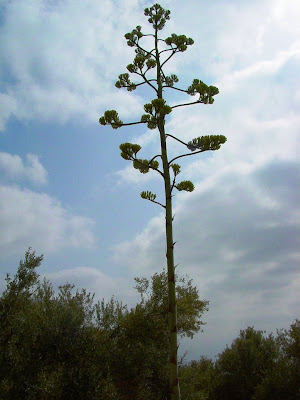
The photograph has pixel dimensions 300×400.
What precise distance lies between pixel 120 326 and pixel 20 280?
4.80 m

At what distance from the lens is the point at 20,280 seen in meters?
11.9

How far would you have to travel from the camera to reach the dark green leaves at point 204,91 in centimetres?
827

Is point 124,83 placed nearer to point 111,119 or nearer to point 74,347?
point 111,119

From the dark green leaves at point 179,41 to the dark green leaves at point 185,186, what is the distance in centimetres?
381

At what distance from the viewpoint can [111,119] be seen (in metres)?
8.16

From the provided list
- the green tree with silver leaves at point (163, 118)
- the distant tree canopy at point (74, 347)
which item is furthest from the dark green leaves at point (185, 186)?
the distant tree canopy at point (74, 347)

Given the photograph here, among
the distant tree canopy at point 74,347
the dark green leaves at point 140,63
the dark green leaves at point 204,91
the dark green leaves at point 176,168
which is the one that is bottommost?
the distant tree canopy at point 74,347

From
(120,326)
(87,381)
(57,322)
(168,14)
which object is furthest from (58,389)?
(168,14)

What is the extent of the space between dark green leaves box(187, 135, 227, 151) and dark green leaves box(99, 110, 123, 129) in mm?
1828

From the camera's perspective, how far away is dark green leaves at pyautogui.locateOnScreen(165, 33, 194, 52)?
8.71 metres

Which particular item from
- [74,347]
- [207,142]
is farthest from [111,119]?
[74,347]

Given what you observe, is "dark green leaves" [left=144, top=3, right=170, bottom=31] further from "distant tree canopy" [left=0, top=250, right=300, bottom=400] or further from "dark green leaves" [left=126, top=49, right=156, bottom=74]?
"distant tree canopy" [left=0, top=250, right=300, bottom=400]

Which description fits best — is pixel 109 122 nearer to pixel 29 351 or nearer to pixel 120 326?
pixel 29 351

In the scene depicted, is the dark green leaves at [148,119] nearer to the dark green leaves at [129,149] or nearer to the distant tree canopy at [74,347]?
the dark green leaves at [129,149]
